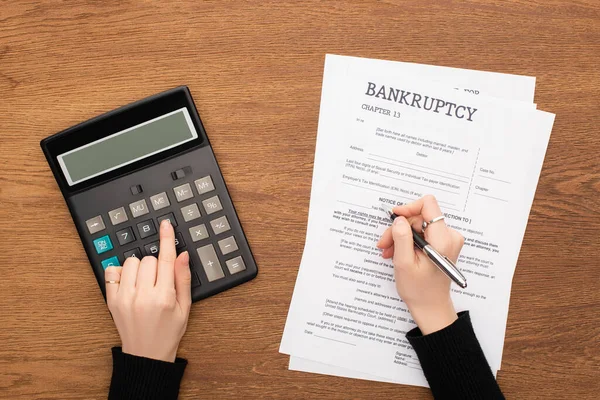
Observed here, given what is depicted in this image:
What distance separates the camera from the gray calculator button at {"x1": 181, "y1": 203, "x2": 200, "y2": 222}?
1.91 ft

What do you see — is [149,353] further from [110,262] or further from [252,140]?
[252,140]

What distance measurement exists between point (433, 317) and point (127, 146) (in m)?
0.40

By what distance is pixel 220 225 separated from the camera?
59 centimetres

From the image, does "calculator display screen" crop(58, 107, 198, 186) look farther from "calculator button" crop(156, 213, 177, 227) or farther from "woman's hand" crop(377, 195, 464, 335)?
"woman's hand" crop(377, 195, 464, 335)

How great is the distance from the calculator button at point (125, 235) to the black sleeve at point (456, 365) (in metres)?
0.35

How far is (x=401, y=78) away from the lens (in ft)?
1.98

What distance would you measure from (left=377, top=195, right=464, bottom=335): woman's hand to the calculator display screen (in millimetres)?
257

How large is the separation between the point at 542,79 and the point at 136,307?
1.75ft

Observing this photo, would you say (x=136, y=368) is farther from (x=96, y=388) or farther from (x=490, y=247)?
(x=490, y=247)

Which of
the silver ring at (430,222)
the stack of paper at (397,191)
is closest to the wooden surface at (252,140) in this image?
the stack of paper at (397,191)

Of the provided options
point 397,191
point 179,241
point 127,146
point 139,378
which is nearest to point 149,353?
point 139,378

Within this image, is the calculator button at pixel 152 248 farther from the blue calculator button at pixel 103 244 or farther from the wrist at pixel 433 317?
the wrist at pixel 433 317

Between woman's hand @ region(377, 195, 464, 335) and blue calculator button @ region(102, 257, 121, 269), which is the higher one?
woman's hand @ region(377, 195, 464, 335)

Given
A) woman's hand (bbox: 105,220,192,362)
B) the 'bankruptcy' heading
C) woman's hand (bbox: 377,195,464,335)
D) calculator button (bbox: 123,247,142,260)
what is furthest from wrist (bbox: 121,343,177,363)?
the 'bankruptcy' heading
